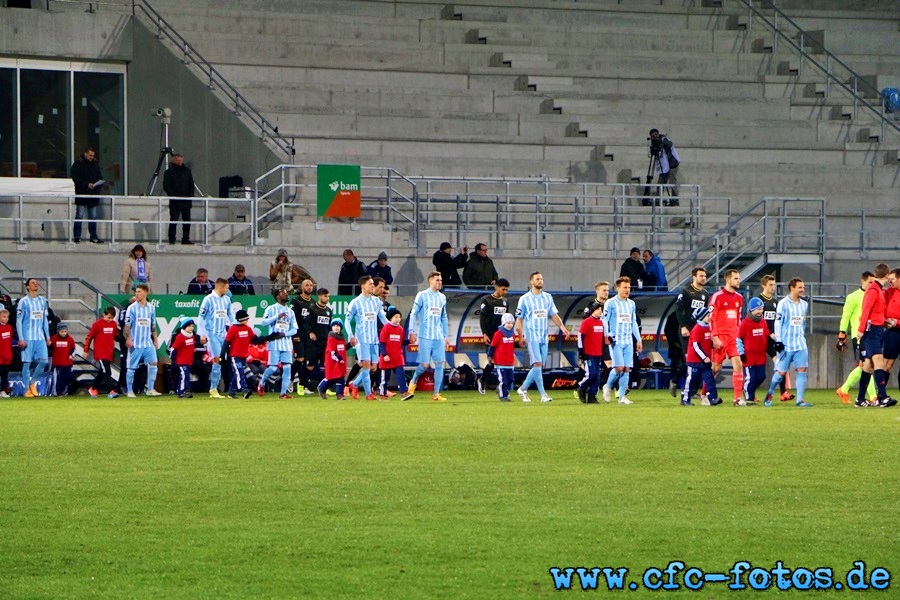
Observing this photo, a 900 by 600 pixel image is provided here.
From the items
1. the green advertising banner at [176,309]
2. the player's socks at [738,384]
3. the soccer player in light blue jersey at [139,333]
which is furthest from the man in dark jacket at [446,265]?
the player's socks at [738,384]

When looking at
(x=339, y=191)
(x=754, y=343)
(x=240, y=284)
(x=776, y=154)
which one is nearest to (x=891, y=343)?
(x=754, y=343)

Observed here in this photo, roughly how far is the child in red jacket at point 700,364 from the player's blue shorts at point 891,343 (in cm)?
261

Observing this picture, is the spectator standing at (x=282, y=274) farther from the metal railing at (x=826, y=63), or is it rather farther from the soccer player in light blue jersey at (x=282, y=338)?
the metal railing at (x=826, y=63)

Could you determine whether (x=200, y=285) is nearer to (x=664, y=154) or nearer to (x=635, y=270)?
(x=635, y=270)

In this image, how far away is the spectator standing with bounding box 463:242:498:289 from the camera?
1244 inches

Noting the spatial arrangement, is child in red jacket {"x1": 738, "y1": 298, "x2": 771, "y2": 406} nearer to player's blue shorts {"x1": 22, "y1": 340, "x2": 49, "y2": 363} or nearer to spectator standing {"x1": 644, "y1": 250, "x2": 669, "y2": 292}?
spectator standing {"x1": 644, "y1": 250, "x2": 669, "y2": 292}

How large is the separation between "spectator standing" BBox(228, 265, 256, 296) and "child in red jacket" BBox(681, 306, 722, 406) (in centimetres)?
1007

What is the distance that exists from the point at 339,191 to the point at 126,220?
4.57 m

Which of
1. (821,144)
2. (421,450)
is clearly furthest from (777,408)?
(821,144)

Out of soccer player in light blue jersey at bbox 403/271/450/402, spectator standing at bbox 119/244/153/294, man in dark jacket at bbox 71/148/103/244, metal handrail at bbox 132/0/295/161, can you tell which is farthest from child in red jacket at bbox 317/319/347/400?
metal handrail at bbox 132/0/295/161

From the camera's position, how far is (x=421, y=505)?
1055 centimetres

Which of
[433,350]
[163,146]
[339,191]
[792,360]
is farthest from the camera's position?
[163,146]

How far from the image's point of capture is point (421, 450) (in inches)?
571

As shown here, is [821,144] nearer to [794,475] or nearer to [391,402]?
[391,402]
